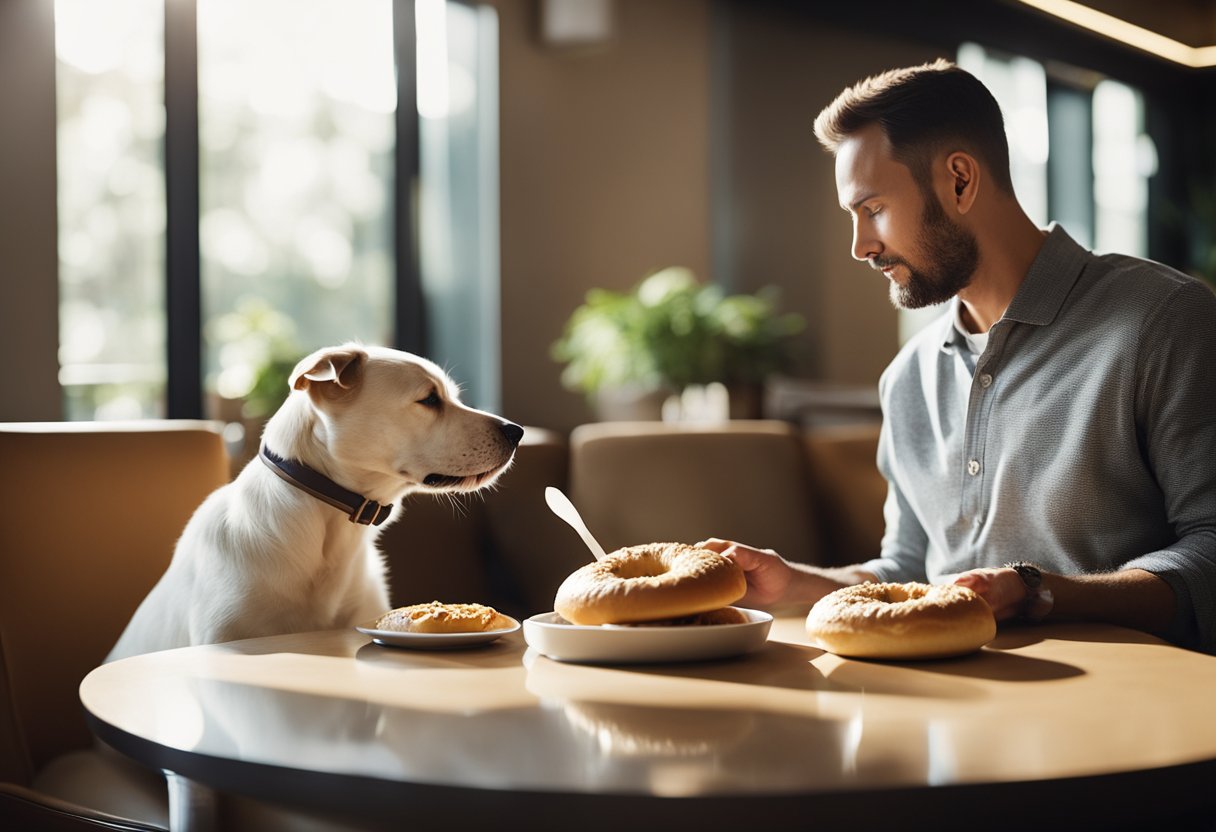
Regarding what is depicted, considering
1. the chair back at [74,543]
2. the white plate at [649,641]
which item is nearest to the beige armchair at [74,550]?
the chair back at [74,543]

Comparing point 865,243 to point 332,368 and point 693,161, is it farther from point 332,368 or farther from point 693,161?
point 693,161

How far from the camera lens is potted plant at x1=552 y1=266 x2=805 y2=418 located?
16.5 feet

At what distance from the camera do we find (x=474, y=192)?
5.72m

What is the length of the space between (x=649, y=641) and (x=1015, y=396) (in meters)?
0.86

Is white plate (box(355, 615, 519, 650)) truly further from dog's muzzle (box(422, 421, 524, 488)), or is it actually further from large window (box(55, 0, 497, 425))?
large window (box(55, 0, 497, 425))

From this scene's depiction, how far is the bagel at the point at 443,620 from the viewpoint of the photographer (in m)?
1.27

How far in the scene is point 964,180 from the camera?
71.3 inches

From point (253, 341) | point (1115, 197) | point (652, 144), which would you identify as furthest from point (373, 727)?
point (1115, 197)

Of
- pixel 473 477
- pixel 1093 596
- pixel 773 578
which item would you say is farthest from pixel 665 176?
pixel 1093 596

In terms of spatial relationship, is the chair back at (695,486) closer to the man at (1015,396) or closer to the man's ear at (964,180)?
the man at (1015,396)

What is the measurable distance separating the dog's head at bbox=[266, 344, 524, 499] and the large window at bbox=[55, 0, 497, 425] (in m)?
2.79

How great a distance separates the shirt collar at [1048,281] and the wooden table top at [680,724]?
63 centimetres

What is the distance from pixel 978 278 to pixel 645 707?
116 cm

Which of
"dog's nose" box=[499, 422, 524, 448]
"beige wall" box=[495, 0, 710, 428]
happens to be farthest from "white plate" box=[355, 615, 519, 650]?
"beige wall" box=[495, 0, 710, 428]
